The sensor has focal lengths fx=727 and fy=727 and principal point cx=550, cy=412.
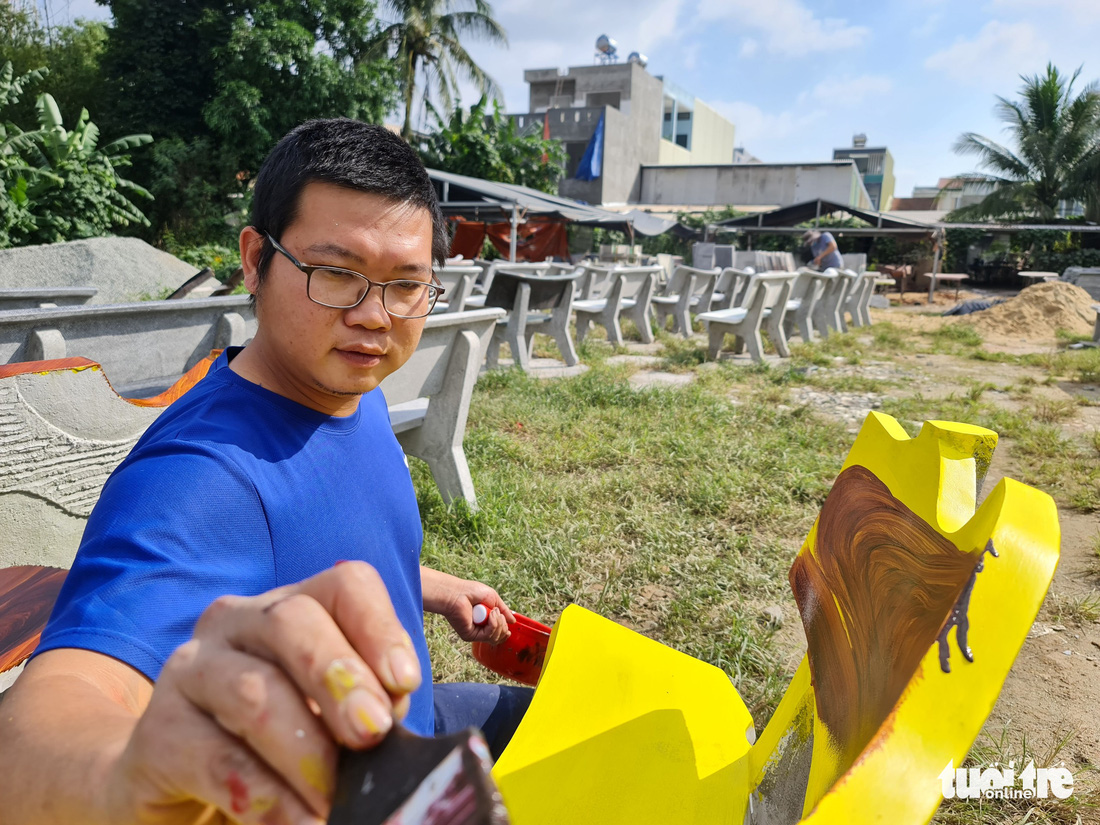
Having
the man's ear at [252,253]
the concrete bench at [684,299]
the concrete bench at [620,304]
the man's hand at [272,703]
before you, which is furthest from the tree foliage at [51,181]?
the man's hand at [272,703]

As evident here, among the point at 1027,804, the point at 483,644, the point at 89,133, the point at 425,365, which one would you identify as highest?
the point at 89,133

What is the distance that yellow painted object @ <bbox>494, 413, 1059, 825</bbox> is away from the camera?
578mm

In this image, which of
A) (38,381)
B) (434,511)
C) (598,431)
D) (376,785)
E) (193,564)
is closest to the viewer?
(376,785)

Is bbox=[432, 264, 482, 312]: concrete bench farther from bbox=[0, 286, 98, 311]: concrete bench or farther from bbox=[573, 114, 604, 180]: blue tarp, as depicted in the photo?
bbox=[573, 114, 604, 180]: blue tarp

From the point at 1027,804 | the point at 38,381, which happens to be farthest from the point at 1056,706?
the point at 38,381

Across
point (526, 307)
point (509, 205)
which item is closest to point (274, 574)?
point (526, 307)

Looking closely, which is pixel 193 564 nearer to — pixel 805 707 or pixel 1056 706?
pixel 805 707

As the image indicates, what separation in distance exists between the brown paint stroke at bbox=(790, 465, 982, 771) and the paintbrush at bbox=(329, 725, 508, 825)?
1.32 ft

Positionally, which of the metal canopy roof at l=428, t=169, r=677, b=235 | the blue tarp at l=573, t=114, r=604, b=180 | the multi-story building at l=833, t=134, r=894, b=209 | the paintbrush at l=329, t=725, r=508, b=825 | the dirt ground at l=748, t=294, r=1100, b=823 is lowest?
the dirt ground at l=748, t=294, r=1100, b=823

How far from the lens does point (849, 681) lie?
954 mm

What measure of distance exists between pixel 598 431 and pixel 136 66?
18903 millimetres

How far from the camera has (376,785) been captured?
0.41 metres

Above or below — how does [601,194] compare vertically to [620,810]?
above

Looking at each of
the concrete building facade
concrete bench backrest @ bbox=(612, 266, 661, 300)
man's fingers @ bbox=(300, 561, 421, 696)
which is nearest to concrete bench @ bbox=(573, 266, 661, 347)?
concrete bench backrest @ bbox=(612, 266, 661, 300)
